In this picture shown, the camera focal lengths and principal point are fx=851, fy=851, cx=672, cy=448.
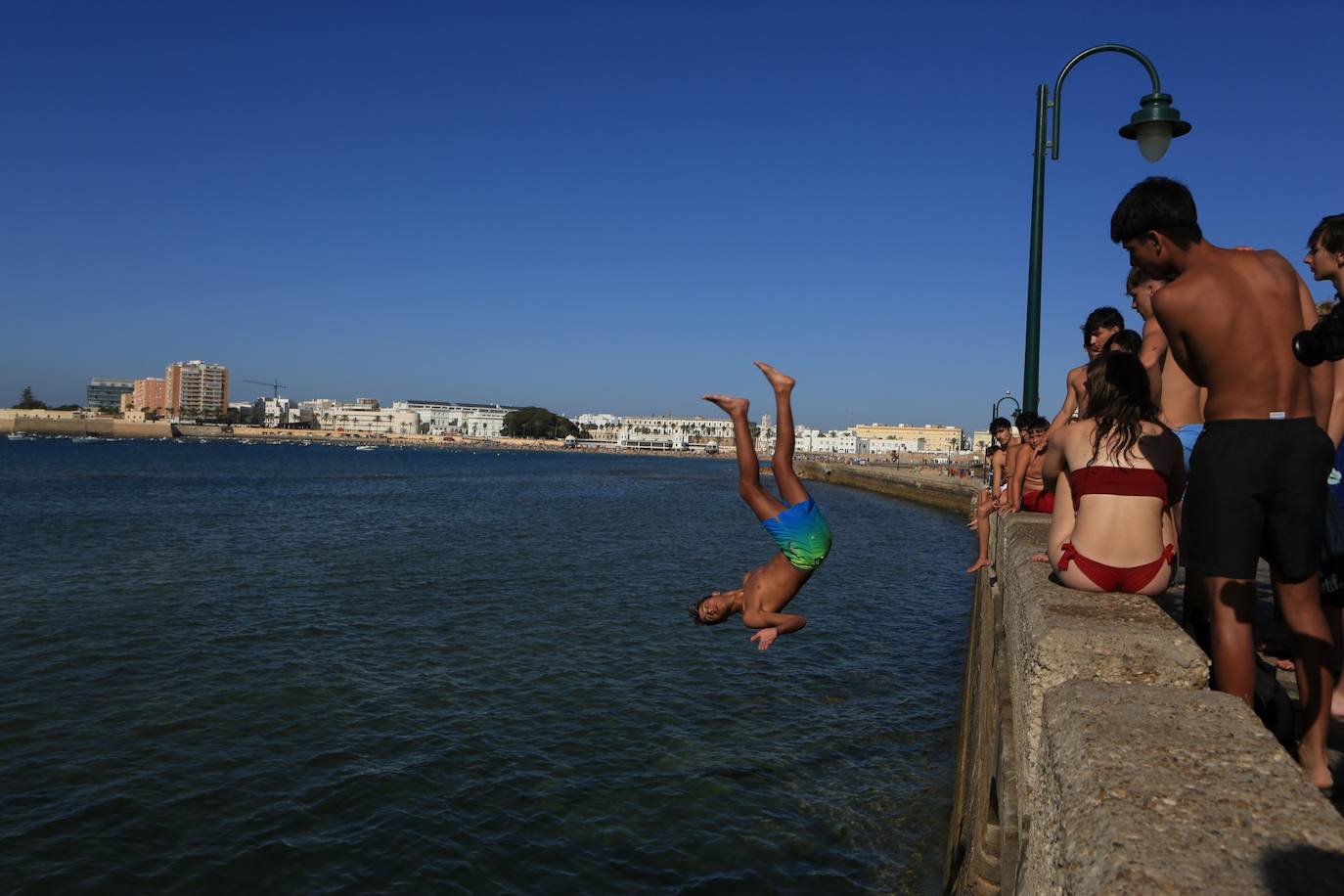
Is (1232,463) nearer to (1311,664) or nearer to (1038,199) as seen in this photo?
(1311,664)

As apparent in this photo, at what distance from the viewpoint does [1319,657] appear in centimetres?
366

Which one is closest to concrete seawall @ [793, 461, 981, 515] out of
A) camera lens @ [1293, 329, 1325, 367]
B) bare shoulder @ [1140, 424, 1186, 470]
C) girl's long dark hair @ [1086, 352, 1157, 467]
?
girl's long dark hair @ [1086, 352, 1157, 467]

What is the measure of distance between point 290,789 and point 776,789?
565cm

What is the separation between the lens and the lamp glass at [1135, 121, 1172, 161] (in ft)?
27.8

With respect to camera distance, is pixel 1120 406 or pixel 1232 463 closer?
pixel 1232 463

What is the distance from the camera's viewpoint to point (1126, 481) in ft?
15.0

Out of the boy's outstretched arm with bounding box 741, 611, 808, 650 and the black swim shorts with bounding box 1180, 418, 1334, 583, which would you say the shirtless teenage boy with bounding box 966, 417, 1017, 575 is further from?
the black swim shorts with bounding box 1180, 418, 1334, 583

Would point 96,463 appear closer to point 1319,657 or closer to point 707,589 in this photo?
point 707,589

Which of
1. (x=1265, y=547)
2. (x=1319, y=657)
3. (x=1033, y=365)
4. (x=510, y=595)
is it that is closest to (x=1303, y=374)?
(x=1265, y=547)

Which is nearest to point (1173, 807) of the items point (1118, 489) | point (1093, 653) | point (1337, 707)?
point (1093, 653)

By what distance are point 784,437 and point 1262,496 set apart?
2.72 m

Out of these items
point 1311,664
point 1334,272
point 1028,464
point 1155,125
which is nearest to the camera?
point 1311,664

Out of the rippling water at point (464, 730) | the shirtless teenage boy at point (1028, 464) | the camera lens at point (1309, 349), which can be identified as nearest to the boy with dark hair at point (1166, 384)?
the camera lens at point (1309, 349)

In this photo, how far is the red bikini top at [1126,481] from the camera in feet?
14.9
